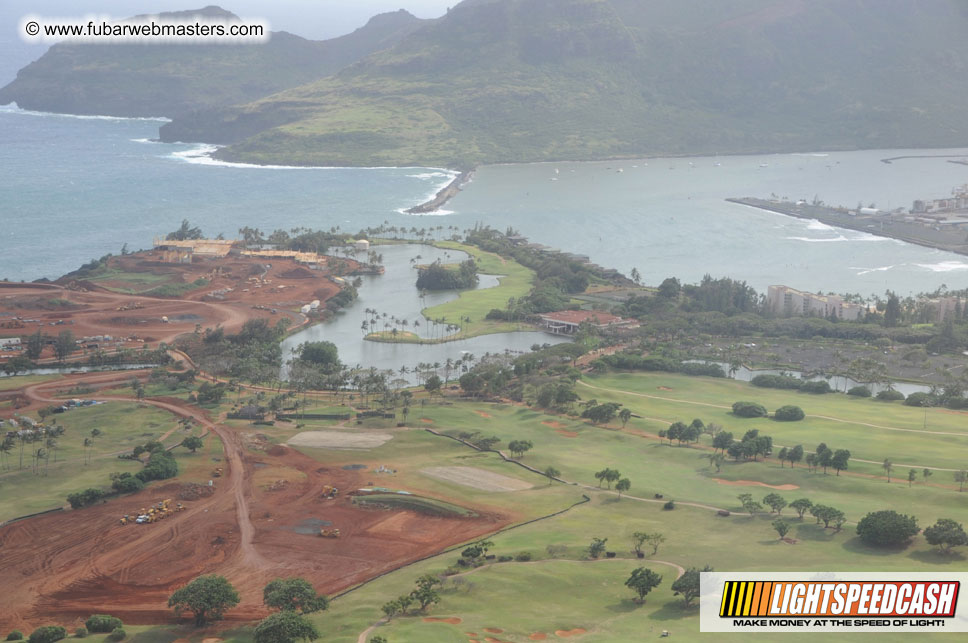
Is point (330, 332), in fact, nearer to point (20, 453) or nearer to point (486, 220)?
point (20, 453)

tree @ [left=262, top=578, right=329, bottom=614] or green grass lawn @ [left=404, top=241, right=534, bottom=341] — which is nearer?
Result: tree @ [left=262, top=578, right=329, bottom=614]

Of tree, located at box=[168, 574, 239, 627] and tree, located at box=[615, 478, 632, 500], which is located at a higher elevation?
tree, located at box=[615, 478, 632, 500]

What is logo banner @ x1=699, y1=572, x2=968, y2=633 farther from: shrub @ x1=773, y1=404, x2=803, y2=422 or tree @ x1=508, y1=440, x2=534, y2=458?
shrub @ x1=773, y1=404, x2=803, y2=422

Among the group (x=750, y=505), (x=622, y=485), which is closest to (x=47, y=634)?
(x=622, y=485)

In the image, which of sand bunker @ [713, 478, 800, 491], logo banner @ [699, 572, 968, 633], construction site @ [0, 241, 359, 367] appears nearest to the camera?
logo banner @ [699, 572, 968, 633]

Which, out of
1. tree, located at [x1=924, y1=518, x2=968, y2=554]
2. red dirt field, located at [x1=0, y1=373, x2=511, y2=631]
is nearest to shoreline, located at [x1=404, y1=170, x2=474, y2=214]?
red dirt field, located at [x1=0, y1=373, x2=511, y2=631]

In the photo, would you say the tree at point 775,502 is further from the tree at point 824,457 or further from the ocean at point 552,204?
the ocean at point 552,204

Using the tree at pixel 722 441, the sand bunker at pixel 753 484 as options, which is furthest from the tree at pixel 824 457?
the tree at pixel 722 441
